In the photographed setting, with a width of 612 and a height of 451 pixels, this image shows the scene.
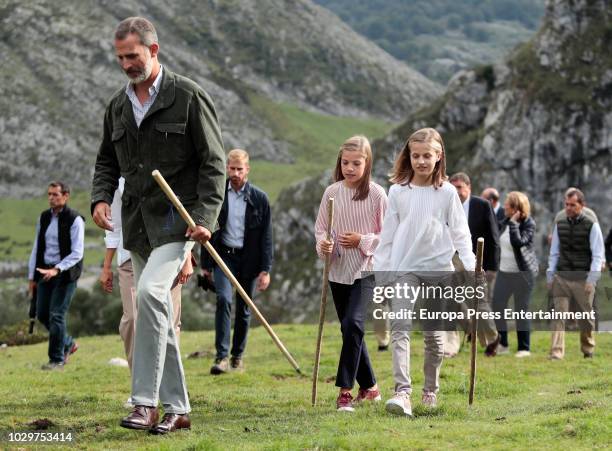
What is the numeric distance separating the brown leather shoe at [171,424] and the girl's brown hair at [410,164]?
133 inches

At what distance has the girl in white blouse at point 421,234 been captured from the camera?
33.6 ft

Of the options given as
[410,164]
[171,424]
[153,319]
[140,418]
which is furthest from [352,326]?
[140,418]

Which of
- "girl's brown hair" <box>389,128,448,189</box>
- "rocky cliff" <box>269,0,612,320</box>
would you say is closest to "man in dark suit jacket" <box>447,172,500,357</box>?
"girl's brown hair" <box>389,128,448,189</box>

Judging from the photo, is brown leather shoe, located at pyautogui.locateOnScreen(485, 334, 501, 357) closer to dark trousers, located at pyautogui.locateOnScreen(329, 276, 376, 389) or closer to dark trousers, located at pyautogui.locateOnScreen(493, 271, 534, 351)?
dark trousers, located at pyautogui.locateOnScreen(493, 271, 534, 351)

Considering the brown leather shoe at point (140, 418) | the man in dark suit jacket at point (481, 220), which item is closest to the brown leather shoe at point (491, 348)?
the man in dark suit jacket at point (481, 220)

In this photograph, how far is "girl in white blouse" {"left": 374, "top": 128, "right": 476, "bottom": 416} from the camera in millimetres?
10242

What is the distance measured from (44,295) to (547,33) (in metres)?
76.1

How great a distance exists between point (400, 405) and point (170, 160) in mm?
3451

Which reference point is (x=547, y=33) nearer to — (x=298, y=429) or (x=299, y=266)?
(x=299, y=266)

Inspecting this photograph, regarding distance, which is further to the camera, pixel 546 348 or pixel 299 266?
pixel 299 266

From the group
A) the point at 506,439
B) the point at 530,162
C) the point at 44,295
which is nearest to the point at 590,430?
the point at 506,439

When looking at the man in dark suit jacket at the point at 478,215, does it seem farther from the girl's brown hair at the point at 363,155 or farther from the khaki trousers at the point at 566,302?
the girl's brown hair at the point at 363,155

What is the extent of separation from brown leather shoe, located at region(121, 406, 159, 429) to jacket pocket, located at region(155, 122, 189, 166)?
2269 millimetres

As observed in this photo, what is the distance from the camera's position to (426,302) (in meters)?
10.3
